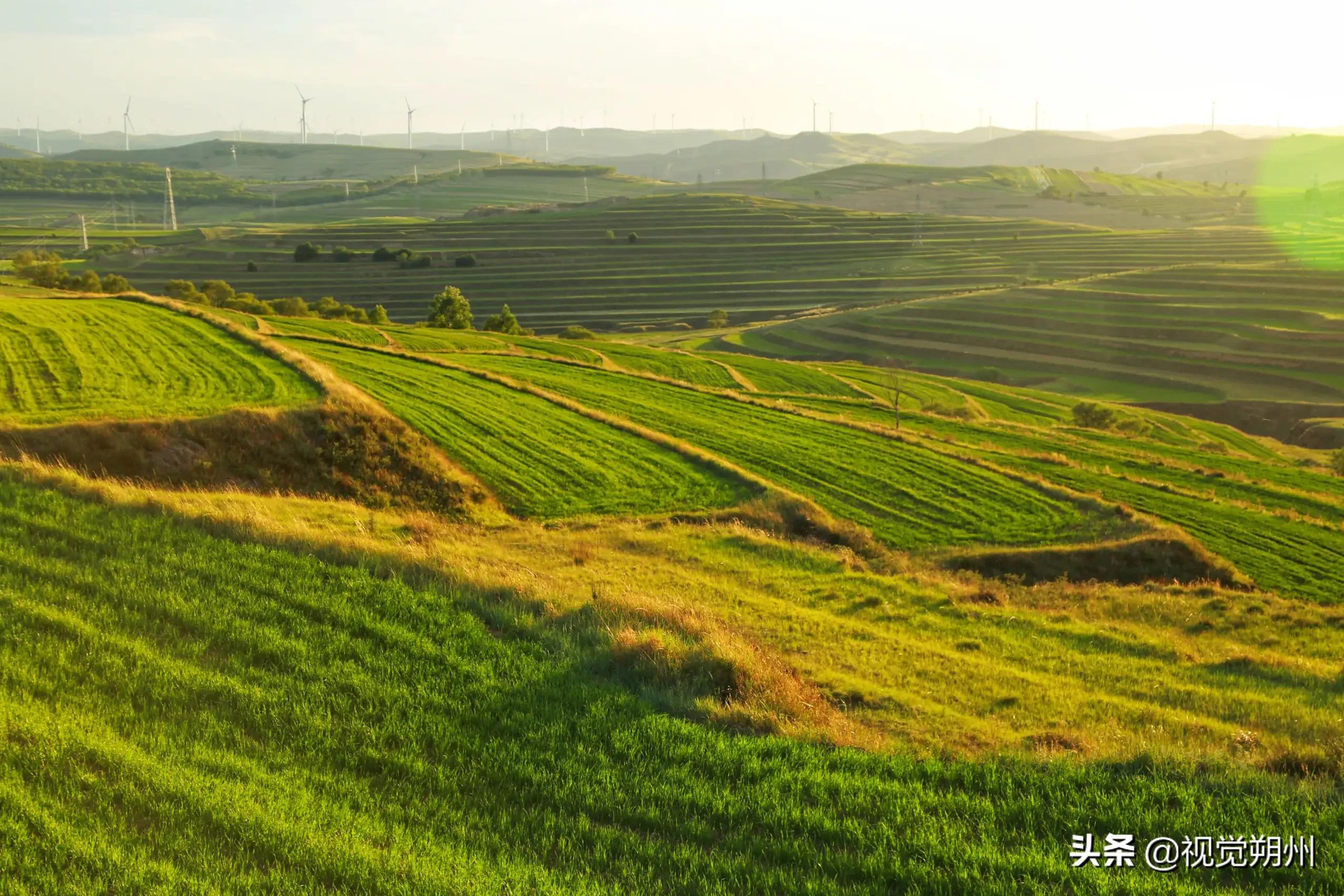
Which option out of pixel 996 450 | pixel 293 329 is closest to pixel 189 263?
pixel 293 329

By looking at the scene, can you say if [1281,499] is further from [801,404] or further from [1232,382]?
[1232,382]

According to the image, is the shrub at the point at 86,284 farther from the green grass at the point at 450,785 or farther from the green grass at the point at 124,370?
the green grass at the point at 450,785

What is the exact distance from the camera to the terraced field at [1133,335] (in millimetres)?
94375

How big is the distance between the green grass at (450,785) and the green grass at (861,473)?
837 inches

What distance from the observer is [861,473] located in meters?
38.6

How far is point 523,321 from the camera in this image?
5236 inches

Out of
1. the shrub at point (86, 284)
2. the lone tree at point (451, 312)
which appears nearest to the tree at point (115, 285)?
the shrub at point (86, 284)

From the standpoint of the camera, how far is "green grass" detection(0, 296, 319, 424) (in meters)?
30.5

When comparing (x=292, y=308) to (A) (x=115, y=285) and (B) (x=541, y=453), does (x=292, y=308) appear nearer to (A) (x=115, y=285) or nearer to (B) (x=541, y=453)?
(A) (x=115, y=285)

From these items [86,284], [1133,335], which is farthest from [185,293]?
[1133,335]

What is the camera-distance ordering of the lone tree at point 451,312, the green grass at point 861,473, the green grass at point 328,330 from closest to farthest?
1. the green grass at point 861,473
2. the green grass at point 328,330
3. the lone tree at point 451,312

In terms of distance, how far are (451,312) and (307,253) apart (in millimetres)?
62629

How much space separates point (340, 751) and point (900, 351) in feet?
348

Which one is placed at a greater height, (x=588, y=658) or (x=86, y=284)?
(x=86, y=284)
